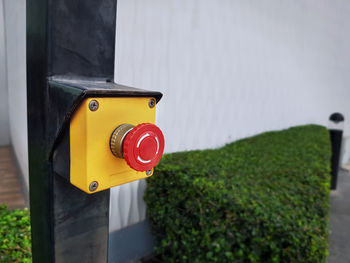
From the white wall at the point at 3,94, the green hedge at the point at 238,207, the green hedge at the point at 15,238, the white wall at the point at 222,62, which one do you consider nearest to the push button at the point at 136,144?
the green hedge at the point at 15,238

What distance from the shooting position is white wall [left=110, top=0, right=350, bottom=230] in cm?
262

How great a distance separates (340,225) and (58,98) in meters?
4.67

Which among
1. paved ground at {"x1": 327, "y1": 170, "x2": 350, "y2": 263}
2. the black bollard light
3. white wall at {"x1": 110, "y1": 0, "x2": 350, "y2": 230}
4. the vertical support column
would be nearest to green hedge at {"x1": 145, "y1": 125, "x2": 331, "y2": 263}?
white wall at {"x1": 110, "y1": 0, "x2": 350, "y2": 230}

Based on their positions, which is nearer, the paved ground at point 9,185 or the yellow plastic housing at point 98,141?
the yellow plastic housing at point 98,141

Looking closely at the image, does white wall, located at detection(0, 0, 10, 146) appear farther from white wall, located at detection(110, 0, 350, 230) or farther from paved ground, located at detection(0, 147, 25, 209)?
white wall, located at detection(110, 0, 350, 230)

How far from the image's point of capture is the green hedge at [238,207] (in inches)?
75.6

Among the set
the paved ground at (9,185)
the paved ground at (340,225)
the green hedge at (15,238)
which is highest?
the green hedge at (15,238)

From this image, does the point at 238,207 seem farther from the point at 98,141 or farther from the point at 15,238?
the point at 98,141

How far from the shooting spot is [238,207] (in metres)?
2.08

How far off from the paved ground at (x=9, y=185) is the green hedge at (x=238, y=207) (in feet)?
5.69

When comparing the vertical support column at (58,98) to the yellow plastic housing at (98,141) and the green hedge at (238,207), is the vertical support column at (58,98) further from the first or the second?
the green hedge at (238,207)

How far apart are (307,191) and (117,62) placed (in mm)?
1948

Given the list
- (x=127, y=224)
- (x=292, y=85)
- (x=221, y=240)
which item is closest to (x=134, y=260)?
(x=127, y=224)

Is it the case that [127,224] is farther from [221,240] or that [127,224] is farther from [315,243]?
[315,243]
